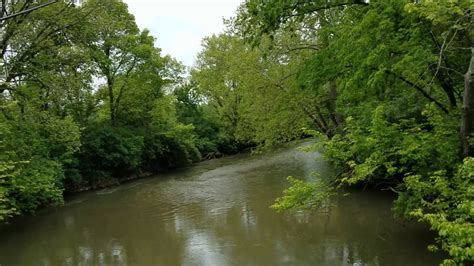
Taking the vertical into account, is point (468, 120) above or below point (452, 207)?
above

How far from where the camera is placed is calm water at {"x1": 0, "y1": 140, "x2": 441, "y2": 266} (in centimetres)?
988

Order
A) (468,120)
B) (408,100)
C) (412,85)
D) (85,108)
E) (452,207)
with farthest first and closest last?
(85,108) < (408,100) < (412,85) < (468,120) < (452,207)

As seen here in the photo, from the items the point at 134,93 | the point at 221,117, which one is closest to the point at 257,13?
the point at 134,93

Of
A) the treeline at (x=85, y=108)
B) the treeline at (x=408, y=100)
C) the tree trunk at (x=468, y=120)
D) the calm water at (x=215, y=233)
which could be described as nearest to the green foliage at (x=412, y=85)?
the treeline at (x=408, y=100)

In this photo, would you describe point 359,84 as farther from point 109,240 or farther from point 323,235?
point 109,240

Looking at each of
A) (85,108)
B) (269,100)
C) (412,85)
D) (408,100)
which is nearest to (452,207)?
(412,85)

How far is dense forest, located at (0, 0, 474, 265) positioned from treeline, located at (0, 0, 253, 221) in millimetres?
86

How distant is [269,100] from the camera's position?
18.2 meters

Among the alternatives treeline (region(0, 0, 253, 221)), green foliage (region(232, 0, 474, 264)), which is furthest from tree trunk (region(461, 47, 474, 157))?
treeline (region(0, 0, 253, 221))

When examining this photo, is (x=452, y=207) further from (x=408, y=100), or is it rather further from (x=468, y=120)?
(x=408, y=100)

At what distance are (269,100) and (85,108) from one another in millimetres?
13592

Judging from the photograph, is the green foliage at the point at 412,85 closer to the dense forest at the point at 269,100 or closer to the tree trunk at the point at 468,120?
the dense forest at the point at 269,100

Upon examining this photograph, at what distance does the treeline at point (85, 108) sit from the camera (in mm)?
16281

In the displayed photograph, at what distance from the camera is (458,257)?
16.3ft
